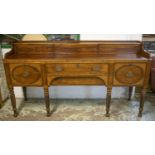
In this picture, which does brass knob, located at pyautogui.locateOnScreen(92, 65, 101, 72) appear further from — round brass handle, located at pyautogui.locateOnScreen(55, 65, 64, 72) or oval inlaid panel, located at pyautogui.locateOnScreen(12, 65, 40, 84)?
oval inlaid panel, located at pyautogui.locateOnScreen(12, 65, 40, 84)

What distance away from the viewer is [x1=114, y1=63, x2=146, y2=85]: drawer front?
75.4 inches

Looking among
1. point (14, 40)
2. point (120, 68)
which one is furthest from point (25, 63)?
point (120, 68)

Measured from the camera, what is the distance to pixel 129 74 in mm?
1959

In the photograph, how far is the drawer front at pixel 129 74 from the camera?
1915mm

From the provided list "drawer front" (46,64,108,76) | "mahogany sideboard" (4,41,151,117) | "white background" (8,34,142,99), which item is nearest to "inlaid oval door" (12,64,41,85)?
"mahogany sideboard" (4,41,151,117)

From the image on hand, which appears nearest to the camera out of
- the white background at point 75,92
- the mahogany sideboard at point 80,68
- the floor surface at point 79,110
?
the mahogany sideboard at point 80,68

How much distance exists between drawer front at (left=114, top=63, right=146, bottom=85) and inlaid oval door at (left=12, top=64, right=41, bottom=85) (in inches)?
34.7

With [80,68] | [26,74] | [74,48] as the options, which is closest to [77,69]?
[80,68]

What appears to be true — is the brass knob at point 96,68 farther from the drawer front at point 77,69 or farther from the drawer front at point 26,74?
the drawer front at point 26,74

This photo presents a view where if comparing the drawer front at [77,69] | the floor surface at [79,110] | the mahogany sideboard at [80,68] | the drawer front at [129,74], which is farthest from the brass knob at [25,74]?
the drawer front at [129,74]
